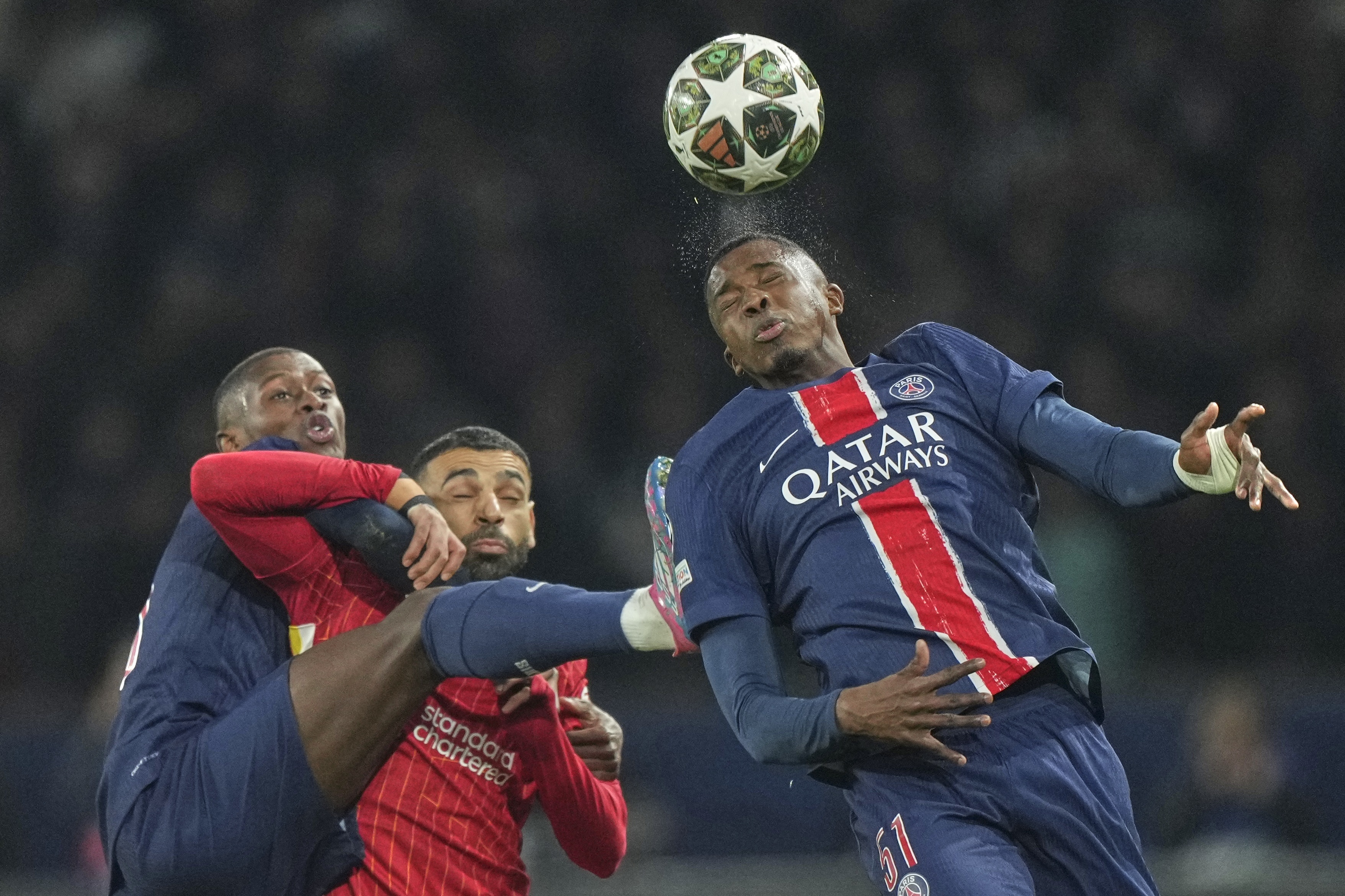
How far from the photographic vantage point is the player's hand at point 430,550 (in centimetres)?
440

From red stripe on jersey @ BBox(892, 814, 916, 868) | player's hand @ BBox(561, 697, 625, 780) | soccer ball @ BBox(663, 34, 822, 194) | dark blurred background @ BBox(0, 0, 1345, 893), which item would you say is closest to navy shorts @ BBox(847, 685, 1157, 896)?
red stripe on jersey @ BBox(892, 814, 916, 868)

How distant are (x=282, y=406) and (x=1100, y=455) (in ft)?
8.71

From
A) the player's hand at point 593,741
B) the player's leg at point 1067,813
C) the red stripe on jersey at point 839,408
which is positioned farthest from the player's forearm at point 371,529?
the player's leg at point 1067,813

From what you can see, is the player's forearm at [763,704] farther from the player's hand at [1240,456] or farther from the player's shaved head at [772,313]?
the player's hand at [1240,456]

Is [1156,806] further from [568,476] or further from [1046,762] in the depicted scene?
[1046,762]

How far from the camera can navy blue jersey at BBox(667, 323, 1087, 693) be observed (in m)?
3.83

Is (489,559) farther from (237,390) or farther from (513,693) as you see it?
(237,390)

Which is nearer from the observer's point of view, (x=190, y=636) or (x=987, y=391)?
(x=987, y=391)

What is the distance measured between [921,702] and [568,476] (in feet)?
19.4

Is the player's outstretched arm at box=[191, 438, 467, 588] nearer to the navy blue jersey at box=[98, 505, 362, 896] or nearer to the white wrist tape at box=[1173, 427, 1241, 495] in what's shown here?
the navy blue jersey at box=[98, 505, 362, 896]

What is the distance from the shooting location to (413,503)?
4574mm

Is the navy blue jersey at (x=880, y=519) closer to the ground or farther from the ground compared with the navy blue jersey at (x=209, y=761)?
farther from the ground

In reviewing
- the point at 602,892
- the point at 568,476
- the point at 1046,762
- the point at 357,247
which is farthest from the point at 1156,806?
the point at 357,247

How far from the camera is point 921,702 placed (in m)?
3.45
